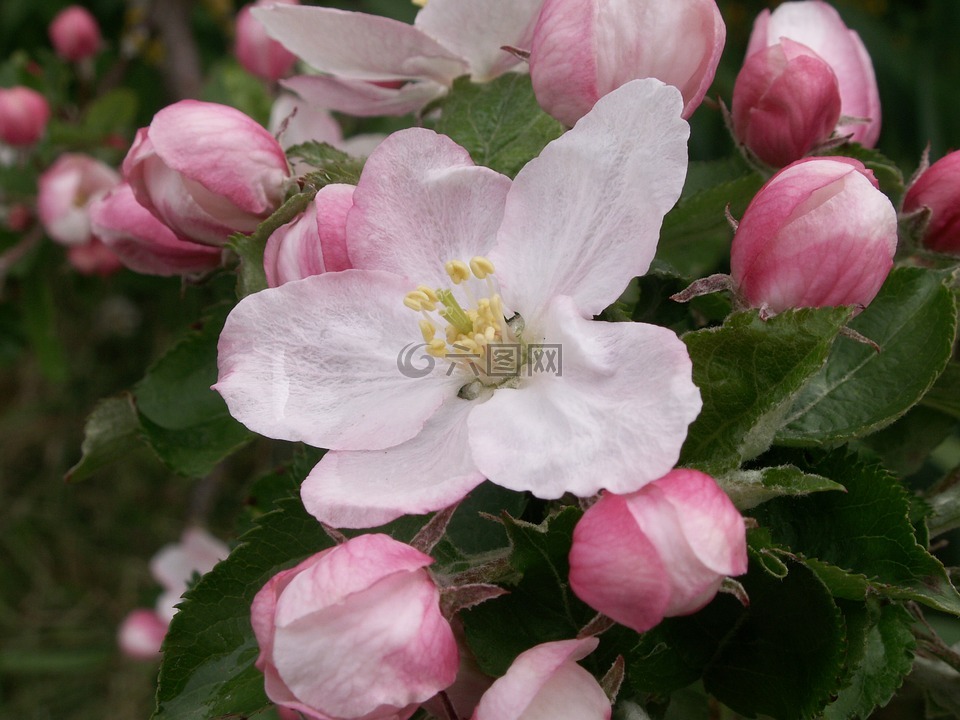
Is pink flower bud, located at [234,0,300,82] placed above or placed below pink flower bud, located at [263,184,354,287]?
below

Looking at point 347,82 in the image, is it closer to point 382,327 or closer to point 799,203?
point 382,327

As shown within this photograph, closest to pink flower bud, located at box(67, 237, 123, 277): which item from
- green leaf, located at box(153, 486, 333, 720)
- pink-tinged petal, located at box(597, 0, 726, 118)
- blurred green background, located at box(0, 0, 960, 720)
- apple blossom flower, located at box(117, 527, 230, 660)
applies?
blurred green background, located at box(0, 0, 960, 720)

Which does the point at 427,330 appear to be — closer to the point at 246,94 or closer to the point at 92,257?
the point at 246,94

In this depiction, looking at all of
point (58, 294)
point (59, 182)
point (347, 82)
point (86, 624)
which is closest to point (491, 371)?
point (347, 82)

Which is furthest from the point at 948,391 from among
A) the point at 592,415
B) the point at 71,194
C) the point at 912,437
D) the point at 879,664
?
the point at 71,194

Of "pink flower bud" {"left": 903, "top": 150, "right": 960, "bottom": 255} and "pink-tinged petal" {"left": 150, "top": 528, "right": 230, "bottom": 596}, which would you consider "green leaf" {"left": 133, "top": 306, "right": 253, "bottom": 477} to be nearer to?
"pink flower bud" {"left": 903, "top": 150, "right": 960, "bottom": 255}

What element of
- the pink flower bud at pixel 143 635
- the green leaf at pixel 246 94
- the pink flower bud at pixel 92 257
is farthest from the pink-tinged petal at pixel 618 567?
the pink flower bud at pixel 143 635

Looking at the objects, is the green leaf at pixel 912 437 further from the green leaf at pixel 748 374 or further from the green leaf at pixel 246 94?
the green leaf at pixel 246 94
